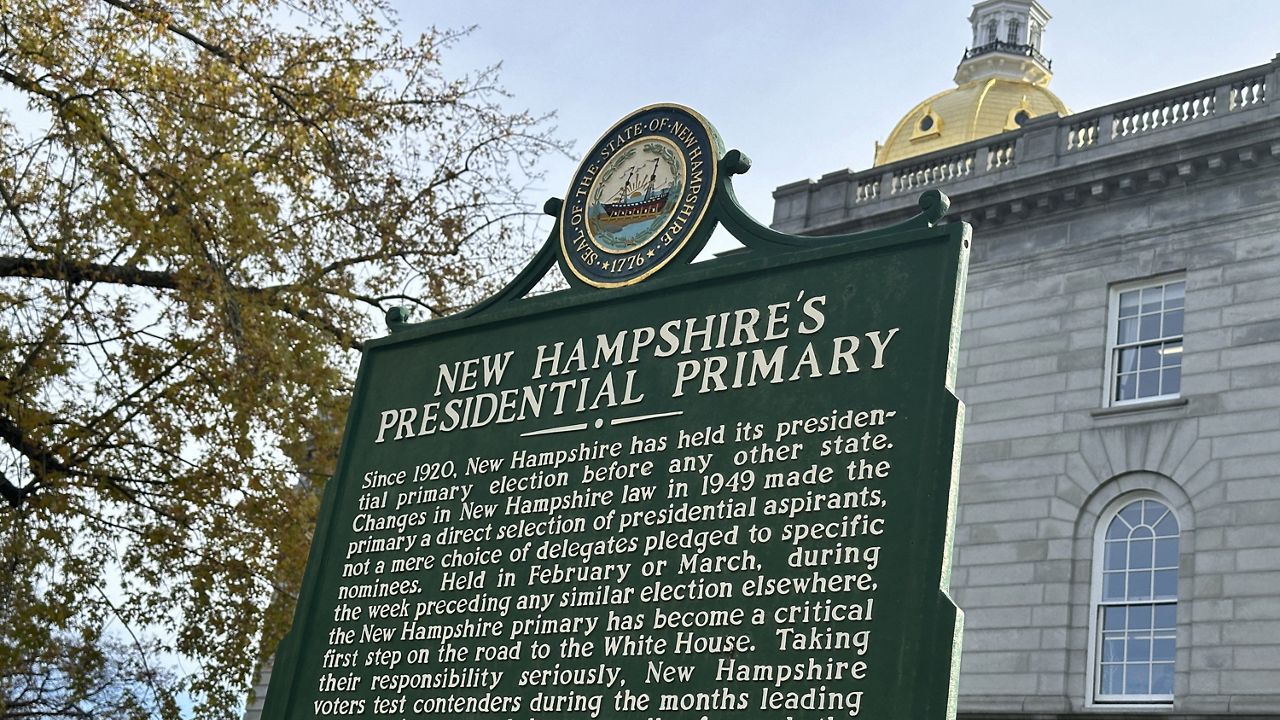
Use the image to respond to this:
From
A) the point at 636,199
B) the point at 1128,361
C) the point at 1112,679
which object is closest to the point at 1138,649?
the point at 1112,679

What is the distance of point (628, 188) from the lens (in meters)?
7.74

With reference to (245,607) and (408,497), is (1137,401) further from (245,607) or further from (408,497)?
(408,497)

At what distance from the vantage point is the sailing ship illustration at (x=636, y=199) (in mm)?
7621

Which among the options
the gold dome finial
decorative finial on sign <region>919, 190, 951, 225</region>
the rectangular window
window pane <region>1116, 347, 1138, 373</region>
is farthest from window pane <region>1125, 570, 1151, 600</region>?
the gold dome finial

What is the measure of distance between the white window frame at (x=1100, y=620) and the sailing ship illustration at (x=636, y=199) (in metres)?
16.1

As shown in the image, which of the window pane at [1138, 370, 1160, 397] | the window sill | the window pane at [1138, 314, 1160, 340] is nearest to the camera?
the window sill

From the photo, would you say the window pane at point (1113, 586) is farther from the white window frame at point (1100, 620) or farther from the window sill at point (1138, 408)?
the window sill at point (1138, 408)

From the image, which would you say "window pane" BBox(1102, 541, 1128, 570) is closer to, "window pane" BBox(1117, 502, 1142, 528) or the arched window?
the arched window

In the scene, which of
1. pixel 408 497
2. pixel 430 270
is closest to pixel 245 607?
pixel 430 270

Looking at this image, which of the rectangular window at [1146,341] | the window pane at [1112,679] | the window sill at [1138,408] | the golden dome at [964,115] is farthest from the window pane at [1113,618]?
the golden dome at [964,115]

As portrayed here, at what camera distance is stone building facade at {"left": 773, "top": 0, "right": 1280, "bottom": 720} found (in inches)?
849

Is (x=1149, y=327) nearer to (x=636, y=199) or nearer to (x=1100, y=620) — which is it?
(x=1100, y=620)

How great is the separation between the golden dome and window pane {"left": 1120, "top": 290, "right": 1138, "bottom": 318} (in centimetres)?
2622

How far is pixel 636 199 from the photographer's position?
771 cm
